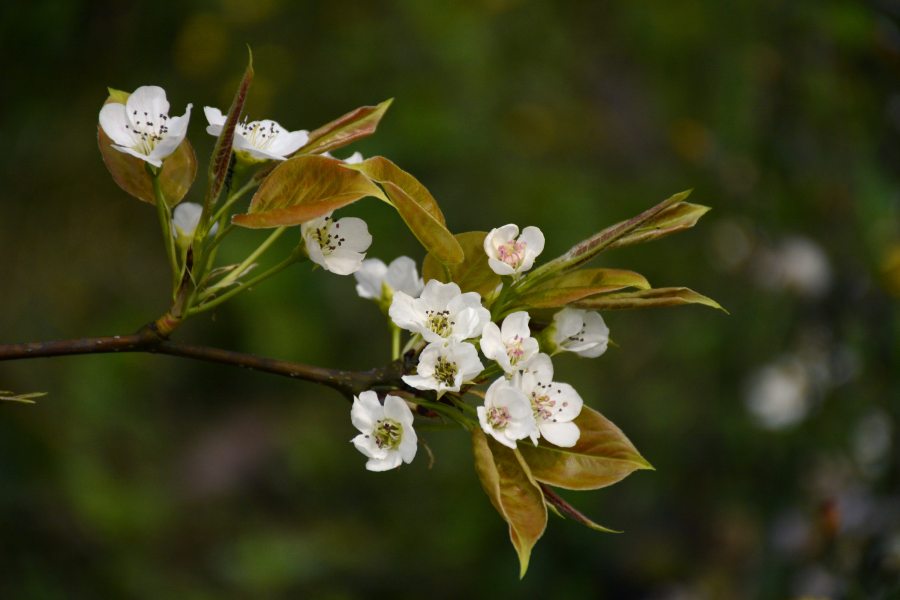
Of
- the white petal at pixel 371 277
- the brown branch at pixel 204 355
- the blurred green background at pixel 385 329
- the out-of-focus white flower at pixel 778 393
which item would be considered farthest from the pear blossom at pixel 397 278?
the out-of-focus white flower at pixel 778 393

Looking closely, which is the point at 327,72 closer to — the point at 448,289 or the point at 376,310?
the point at 376,310

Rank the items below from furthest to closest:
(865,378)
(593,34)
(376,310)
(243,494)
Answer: (593,34), (243,494), (376,310), (865,378)

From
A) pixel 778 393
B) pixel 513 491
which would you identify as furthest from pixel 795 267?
pixel 513 491

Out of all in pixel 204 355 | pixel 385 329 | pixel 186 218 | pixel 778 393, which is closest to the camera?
pixel 204 355

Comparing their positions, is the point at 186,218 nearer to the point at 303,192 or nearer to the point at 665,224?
the point at 303,192

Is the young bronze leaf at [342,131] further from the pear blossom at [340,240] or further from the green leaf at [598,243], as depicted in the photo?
the green leaf at [598,243]

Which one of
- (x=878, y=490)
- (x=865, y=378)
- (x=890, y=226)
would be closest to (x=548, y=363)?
(x=878, y=490)
